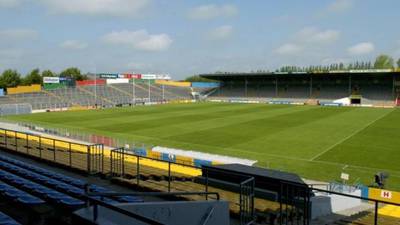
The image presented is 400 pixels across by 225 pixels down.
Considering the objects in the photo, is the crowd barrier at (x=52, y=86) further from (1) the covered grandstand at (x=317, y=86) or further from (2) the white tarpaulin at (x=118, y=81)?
(1) the covered grandstand at (x=317, y=86)

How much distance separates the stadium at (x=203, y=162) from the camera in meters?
7.38

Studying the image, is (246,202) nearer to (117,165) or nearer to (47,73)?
(117,165)

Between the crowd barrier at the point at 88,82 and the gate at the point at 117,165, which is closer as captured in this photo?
the gate at the point at 117,165

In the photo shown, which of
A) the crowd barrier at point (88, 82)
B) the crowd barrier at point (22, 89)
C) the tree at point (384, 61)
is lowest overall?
the crowd barrier at point (22, 89)

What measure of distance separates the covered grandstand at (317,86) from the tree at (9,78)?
189 ft

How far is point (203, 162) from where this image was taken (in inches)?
917

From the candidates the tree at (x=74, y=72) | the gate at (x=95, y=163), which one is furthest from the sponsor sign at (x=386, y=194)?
the tree at (x=74, y=72)

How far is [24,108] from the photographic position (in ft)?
229

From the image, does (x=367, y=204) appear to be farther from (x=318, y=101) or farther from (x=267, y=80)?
(x=267, y=80)

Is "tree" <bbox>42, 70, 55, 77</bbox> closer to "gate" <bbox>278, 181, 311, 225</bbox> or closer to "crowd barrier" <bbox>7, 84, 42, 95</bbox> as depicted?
"crowd barrier" <bbox>7, 84, 42, 95</bbox>

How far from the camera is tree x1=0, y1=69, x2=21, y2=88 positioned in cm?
11538

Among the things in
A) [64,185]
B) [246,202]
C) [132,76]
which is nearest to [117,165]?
[64,185]

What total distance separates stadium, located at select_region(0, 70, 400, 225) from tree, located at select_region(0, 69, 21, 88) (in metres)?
31.0

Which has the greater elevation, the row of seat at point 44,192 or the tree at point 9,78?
the tree at point 9,78
